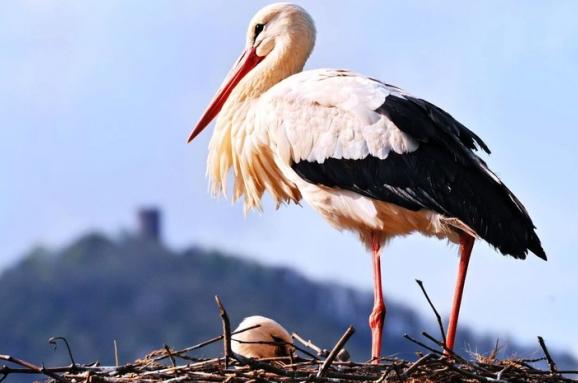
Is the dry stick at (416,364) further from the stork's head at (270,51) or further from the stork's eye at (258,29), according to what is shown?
the stork's eye at (258,29)

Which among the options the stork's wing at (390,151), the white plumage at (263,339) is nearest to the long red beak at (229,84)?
the stork's wing at (390,151)

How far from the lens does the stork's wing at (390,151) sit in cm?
820

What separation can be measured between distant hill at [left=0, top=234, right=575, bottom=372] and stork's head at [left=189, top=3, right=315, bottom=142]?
59.6 m

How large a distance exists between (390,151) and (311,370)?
150cm

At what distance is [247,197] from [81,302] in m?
68.8

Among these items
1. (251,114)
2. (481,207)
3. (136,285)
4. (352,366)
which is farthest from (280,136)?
(136,285)

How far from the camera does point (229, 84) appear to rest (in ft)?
31.2

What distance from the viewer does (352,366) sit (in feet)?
23.8

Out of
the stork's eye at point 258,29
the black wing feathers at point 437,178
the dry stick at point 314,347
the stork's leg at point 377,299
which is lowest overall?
the dry stick at point 314,347

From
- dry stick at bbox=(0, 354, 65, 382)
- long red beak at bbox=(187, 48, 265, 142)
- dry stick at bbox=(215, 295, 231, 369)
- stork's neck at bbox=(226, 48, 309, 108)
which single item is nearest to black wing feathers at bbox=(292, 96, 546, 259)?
stork's neck at bbox=(226, 48, 309, 108)

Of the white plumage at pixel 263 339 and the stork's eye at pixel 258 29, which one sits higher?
the stork's eye at pixel 258 29

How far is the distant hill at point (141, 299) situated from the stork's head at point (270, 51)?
59.6 metres

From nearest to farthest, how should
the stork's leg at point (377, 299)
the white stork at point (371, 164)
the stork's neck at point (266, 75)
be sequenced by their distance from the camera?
1. the white stork at point (371, 164)
2. the stork's leg at point (377, 299)
3. the stork's neck at point (266, 75)

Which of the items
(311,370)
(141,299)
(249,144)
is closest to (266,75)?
(249,144)
